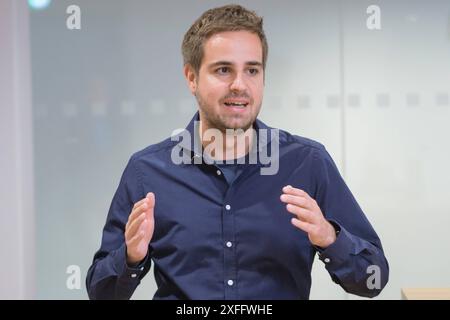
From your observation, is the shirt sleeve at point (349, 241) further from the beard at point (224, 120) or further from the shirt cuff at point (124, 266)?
the shirt cuff at point (124, 266)

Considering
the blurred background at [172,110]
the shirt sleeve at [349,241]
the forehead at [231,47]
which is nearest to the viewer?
the shirt sleeve at [349,241]

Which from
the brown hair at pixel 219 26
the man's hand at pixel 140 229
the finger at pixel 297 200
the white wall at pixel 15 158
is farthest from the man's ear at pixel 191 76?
the white wall at pixel 15 158

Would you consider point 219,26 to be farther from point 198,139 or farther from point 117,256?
point 117,256

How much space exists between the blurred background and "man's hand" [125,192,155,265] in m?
0.44

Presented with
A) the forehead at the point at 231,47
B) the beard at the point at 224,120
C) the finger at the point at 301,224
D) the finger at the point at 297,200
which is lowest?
the finger at the point at 301,224

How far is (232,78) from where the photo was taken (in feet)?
5.25

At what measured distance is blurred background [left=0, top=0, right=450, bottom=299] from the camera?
194 cm

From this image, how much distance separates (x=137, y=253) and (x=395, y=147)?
0.95 metres

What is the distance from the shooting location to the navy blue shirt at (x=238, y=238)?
1.55 meters

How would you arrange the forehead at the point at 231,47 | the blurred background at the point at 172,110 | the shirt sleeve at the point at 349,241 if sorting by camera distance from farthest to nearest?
the blurred background at the point at 172,110 → the forehead at the point at 231,47 → the shirt sleeve at the point at 349,241

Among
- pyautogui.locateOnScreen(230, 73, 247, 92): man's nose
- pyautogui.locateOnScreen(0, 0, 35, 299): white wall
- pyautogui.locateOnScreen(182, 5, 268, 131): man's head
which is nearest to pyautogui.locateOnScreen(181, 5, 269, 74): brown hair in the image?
pyautogui.locateOnScreen(182, 5, 268, 131): man's head

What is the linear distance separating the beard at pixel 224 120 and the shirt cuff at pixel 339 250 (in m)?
0.36

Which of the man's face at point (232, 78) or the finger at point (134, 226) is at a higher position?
the man's face at point (232, 78)

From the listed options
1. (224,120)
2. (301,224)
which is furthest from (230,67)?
(301,224)
